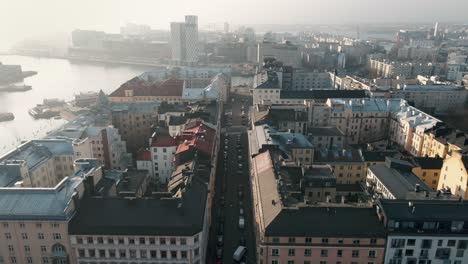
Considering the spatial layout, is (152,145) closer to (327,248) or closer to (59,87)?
(327,248)

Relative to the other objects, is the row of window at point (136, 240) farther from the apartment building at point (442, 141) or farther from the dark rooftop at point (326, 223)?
the apartment building at point (442, 141)

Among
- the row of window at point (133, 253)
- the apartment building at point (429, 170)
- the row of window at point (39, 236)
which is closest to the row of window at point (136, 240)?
the row of window at point (133, 253)

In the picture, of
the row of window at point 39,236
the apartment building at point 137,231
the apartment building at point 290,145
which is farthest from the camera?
the apartment building at point 290,145

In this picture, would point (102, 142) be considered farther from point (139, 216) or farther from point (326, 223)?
point (326, 223)

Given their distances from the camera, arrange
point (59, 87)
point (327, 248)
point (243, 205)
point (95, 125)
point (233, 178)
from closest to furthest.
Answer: point (327, 248) < point (243, 205) < point (233, 178) < point (95, 125) < point (59, 87)

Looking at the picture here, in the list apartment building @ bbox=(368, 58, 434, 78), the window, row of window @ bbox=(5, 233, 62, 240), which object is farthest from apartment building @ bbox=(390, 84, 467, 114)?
row of window @ bbox=(5, 233, 62, 240)

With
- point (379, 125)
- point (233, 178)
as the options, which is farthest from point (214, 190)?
point (379, 125)
